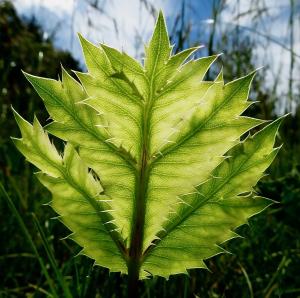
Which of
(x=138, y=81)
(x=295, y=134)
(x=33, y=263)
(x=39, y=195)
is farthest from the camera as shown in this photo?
(x=295, y=134)

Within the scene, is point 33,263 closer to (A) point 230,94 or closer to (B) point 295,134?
(A) point 230,94

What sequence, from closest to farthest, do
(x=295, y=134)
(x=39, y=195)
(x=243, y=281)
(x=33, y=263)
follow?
(x=243, y=281) → (x=33, y=263) → (x=39, y=195) → (x=295, y=134)

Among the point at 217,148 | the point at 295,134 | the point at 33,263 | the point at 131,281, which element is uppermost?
the point at 295,134

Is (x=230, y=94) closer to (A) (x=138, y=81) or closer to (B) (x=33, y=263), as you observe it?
(A) (x=138, y=81)

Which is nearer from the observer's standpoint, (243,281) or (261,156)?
(261,156)

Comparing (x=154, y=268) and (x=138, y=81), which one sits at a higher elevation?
(x=138, y=81)

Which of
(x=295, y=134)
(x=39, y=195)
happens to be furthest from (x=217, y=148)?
(x=295, y=134)
